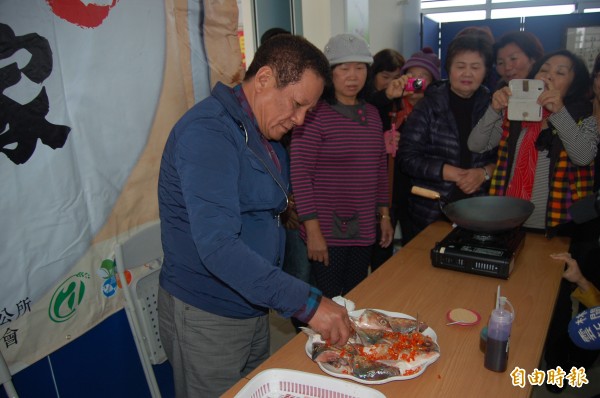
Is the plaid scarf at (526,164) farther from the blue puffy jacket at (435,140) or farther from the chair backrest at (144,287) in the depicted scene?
the chair backrest at (144,287)

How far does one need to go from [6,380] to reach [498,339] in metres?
1.34

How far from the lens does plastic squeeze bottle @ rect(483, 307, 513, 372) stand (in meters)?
1.04

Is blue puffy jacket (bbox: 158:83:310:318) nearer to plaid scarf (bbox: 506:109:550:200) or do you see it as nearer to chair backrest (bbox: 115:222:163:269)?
chair backrest (bbox: 115:222:163:269)

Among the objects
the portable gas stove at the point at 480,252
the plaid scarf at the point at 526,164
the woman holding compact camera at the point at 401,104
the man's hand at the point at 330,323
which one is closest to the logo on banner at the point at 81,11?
the man's hand at the point at 330,323

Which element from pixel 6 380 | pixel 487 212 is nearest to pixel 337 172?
pixel 487 212

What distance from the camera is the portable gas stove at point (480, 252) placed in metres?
1.56

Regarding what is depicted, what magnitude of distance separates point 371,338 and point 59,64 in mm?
1245

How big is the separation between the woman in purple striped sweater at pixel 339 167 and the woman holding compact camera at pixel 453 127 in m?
0.19

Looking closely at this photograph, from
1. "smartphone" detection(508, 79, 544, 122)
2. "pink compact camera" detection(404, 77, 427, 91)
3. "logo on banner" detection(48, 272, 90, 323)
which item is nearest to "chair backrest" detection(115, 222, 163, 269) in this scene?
"logo on banner" detection(48, 272, 90, 323)

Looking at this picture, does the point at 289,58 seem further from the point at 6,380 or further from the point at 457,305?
the point at 6,380

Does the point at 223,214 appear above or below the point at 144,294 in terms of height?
above

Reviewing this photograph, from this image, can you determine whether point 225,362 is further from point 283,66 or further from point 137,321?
point 283,66

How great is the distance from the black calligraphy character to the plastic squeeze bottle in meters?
1.36

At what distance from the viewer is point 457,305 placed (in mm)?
1408
